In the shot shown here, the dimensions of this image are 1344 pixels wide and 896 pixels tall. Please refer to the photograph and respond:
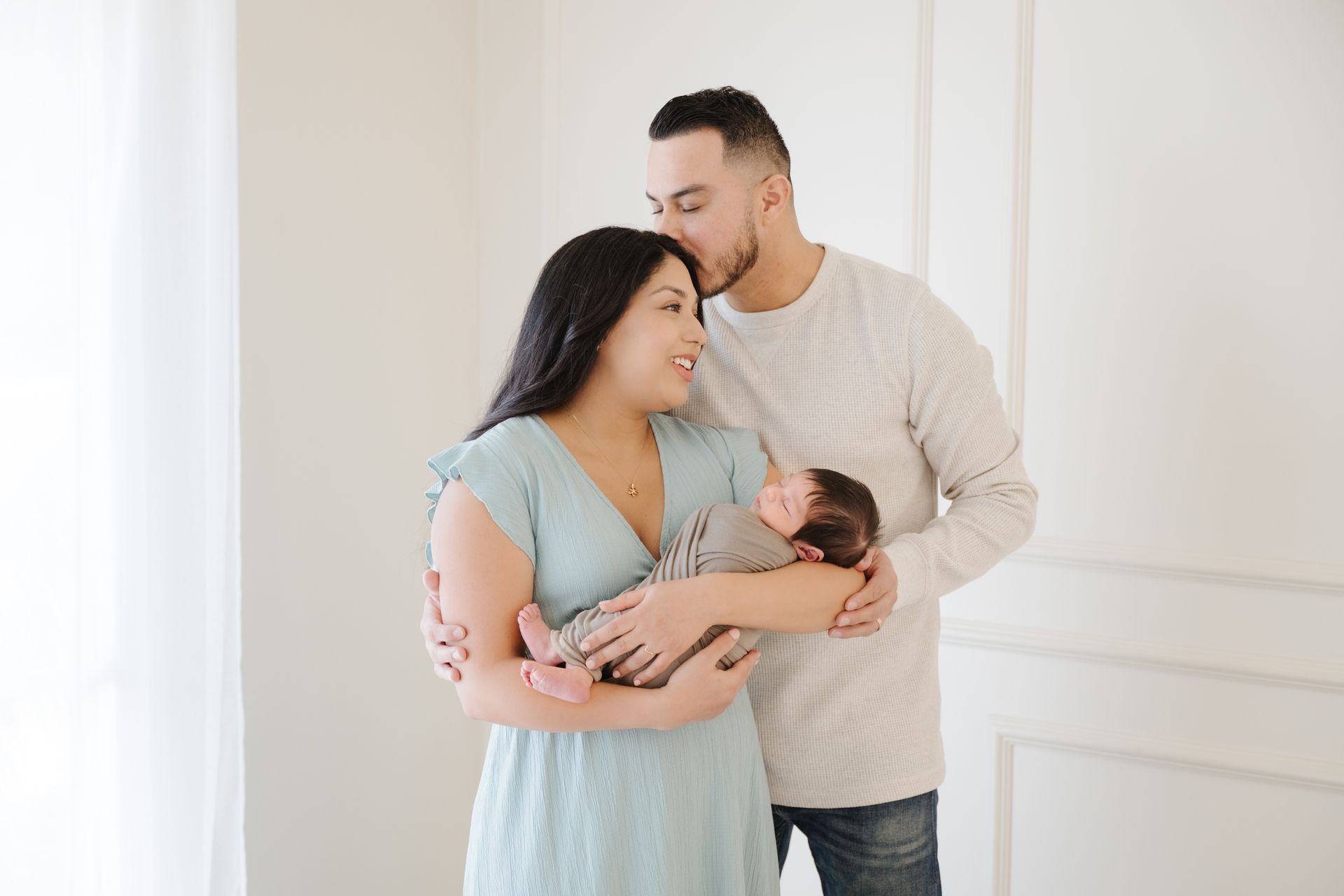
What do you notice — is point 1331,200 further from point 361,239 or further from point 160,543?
point 160,543

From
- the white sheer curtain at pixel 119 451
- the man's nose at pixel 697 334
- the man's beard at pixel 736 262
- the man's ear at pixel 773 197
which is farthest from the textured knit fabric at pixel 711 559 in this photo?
the white sheer curtain at pixel 119 451

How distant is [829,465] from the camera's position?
63.4 inches

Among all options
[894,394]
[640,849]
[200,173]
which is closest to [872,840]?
[640,849]

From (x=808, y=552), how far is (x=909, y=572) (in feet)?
0.57

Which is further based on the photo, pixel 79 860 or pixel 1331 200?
pixel 1331 200

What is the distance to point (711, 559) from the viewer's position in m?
1.33

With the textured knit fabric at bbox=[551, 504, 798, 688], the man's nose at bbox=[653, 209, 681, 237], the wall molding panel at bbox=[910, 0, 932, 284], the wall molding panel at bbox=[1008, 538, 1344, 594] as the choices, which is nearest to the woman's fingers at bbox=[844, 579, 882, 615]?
the textured knit fabric at bbox=[551, 504, 798, 688]

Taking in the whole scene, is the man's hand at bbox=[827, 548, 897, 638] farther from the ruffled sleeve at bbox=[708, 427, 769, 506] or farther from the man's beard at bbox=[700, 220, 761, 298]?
the man's beard at bbox=[700, 220, 761, 298]

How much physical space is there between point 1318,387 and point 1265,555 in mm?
329

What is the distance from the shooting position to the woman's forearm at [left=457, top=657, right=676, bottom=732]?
50.1 inches

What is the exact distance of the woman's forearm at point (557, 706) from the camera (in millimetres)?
1272

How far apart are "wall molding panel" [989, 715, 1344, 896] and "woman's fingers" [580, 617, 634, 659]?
1.28m

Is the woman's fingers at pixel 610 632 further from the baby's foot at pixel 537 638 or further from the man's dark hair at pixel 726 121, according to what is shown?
the man's dark hair at pixel 726 121

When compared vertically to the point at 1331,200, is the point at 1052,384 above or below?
below
